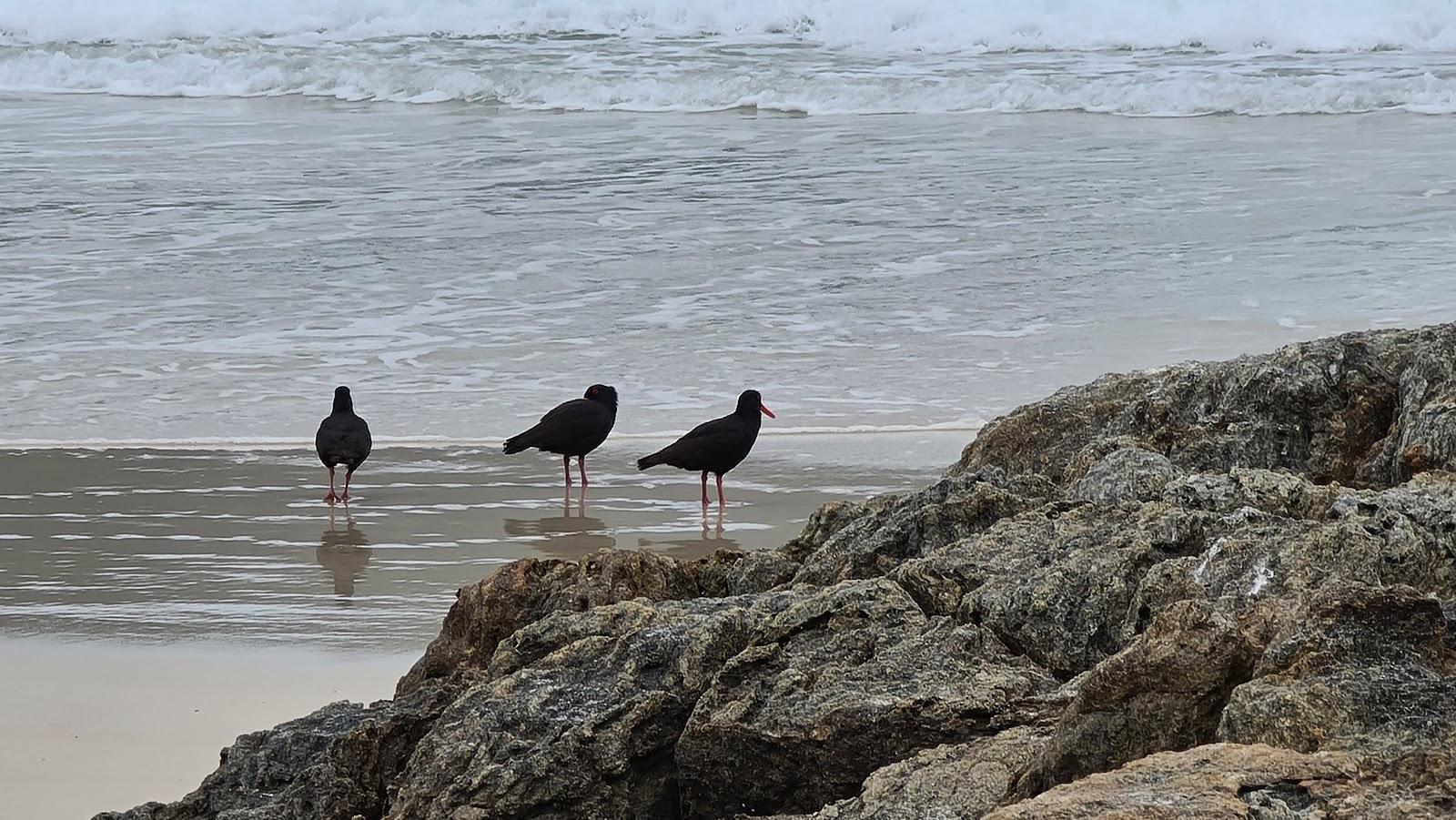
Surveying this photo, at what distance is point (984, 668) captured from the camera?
9.87 feet

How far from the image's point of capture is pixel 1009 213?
50.5 feet

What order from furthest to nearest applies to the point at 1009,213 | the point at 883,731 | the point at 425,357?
1. the point at 1009,213
2. the point at 425,357
3. the point at 883,731

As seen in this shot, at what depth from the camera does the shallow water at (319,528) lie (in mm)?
6051

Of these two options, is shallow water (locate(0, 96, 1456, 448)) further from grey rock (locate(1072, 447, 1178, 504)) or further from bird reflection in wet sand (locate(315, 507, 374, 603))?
grey rock (locate(1072, 447, 1178, 504))

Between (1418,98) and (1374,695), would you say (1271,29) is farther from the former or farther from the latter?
(1374,695)

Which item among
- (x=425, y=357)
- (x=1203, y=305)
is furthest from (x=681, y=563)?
(x=1203, y=305)

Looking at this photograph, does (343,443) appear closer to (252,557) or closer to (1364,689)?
(252,557)

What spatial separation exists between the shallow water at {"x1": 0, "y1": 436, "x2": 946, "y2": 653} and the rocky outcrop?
2295mm

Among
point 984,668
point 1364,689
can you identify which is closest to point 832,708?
point 984,668

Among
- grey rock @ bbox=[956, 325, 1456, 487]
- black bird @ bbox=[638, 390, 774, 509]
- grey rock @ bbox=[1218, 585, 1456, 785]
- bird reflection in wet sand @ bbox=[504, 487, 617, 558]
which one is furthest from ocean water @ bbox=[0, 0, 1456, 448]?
grey rock @ bbox=[1218, 585, 1456, 785]

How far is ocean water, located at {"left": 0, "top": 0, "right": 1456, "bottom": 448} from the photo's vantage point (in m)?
10.5

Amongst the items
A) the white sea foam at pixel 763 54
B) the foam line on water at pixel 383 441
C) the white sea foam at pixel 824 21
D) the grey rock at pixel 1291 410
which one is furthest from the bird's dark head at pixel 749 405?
the white sea foam at pixel 824 21

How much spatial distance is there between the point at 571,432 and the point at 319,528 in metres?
1.31

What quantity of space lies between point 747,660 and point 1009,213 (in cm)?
1279
